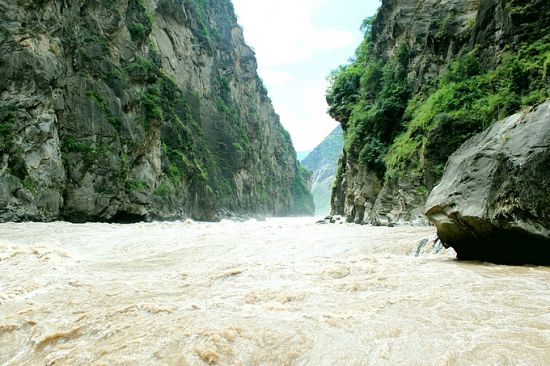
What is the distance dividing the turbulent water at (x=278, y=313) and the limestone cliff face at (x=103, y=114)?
12.4m

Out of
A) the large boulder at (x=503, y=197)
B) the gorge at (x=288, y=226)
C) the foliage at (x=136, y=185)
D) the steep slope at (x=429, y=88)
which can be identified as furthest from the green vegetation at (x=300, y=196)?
the large boulder at (x=503, y=197)

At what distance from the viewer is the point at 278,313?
4230mm

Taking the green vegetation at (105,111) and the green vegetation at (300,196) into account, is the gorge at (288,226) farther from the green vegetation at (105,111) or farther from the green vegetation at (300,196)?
the green vegetation at (300,196)

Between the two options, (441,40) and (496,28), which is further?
(441,40)

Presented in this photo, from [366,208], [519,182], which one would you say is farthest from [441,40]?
[519,182]

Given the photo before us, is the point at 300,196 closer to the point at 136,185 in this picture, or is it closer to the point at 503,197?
the point at 136,185

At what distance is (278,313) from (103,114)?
891 inches

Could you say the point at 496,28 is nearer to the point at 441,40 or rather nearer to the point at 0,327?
the point at 441,40

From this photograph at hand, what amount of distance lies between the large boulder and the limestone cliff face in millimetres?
16595

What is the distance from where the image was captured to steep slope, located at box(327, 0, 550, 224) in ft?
48.8

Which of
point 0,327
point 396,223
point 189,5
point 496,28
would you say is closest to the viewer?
point 0,327

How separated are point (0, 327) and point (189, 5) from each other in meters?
54.7

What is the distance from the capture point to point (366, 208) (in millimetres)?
23812

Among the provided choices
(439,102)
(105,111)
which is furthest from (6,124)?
(439,102)
